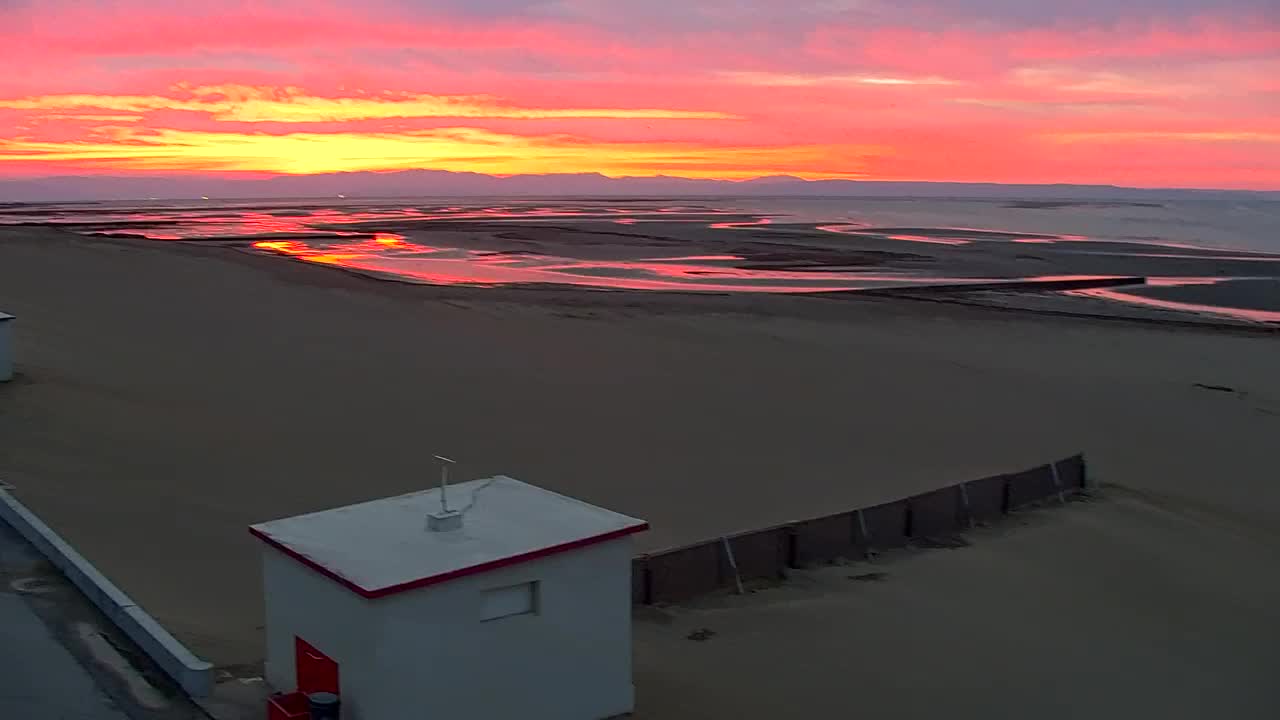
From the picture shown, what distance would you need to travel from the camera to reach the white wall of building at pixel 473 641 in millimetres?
8367

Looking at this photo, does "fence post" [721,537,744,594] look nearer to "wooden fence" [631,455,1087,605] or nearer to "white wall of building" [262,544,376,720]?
"wooden fence" [631,455,1087,605]

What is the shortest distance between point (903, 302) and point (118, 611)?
38052mm

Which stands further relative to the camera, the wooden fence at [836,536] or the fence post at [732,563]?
the fence post at [732,563]

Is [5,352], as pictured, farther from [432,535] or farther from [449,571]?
[449,571]

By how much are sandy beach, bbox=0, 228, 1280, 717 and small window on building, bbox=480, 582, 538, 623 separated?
2333mm

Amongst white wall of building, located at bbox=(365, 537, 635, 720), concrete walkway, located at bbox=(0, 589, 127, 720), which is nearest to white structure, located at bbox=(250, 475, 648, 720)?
white wall of building, located at bbox=(365, 537, 635, 720)

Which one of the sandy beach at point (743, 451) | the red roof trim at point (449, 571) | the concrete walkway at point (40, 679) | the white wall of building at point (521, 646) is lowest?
the sandy beach at point (743, 451)

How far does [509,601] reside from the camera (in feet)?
29.4

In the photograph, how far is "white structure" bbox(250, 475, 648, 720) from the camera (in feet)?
27.5

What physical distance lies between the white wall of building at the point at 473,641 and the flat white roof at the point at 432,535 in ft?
0.40

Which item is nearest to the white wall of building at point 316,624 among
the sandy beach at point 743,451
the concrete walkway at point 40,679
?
the concrete walkway at point 40,679

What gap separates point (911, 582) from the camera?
1496 cm

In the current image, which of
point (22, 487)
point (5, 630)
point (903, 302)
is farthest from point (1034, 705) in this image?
point (903, 302)

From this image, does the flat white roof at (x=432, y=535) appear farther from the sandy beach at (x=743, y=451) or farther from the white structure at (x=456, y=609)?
the sandy beach at (x=743, y=451)
